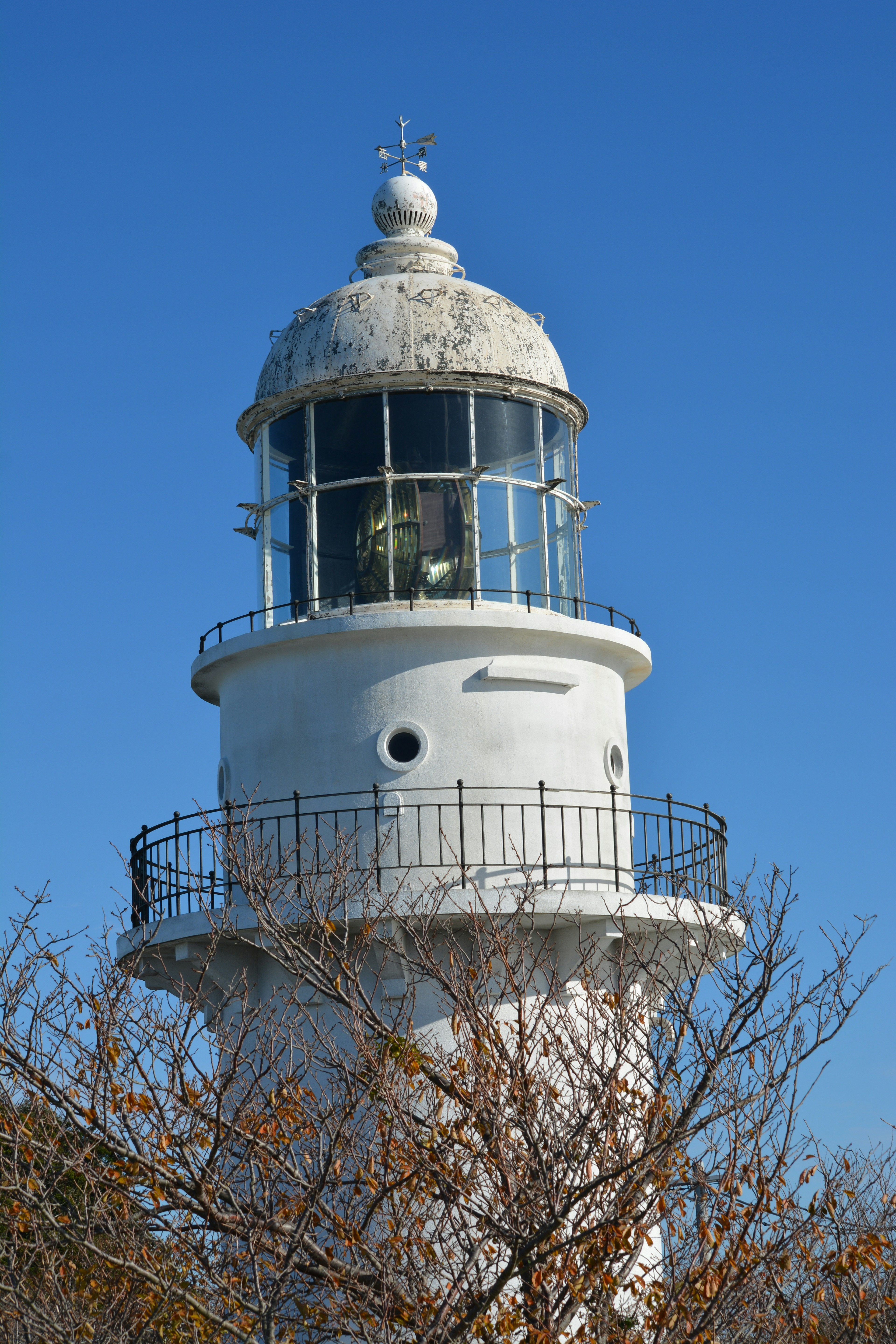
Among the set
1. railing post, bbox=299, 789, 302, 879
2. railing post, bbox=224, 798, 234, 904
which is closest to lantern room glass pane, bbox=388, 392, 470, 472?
railing post, bbox=299, 789, 302, 879

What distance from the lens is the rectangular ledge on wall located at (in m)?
15.0

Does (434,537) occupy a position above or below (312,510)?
below

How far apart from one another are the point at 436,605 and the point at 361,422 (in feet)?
6.15

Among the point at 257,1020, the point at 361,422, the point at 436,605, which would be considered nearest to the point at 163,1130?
the point at 257,1020

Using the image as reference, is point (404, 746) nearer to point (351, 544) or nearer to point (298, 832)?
point (298, 832)

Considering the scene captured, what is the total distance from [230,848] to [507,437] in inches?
204

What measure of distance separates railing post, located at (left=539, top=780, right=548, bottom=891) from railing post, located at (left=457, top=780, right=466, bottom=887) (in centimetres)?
62

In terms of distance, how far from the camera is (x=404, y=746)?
14844mm

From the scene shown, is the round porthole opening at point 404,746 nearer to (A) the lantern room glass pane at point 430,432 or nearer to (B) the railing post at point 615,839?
(B) the railing post at point 615,839

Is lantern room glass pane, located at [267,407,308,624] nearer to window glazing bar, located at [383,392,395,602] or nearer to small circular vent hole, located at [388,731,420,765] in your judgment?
window glazing bar, located at [383,392,395,602]

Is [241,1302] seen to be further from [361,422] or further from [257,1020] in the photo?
[361,422]

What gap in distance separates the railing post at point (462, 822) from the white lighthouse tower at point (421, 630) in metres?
0.05

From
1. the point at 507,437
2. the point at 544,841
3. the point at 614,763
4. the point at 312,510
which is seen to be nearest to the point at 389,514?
the point at 312,510

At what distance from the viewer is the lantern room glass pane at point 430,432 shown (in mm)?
15562
